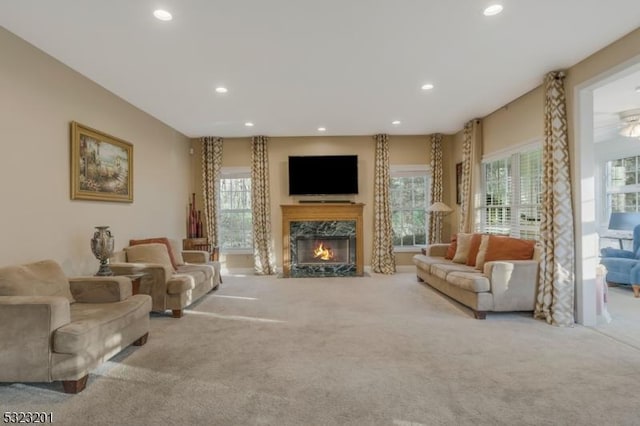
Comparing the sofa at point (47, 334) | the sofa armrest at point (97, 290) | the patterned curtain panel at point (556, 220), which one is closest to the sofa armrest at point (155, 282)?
the sofa armrest at point (97, 290)

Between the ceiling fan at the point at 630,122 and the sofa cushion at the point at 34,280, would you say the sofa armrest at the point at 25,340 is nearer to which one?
the sofa cushion at the point at 34,280

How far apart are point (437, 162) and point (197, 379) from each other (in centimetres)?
603

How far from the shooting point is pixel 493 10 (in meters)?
2.71

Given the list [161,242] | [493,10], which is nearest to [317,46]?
[493,10]

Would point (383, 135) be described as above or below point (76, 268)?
above

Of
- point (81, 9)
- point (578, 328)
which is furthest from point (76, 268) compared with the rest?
point (578, 328)

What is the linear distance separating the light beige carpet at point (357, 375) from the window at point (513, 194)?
1.52 m

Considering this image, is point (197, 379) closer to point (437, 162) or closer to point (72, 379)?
point (72, 379)

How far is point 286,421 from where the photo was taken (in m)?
2.03

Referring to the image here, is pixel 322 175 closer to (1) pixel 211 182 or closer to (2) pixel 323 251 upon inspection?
(2) pixel 323 251

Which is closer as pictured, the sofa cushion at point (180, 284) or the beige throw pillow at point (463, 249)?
the sofa cushion at point (180, 284)

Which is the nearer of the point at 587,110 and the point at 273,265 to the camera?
the point at 587,110

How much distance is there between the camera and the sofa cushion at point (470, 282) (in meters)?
3.97

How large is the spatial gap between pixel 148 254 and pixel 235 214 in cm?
294
